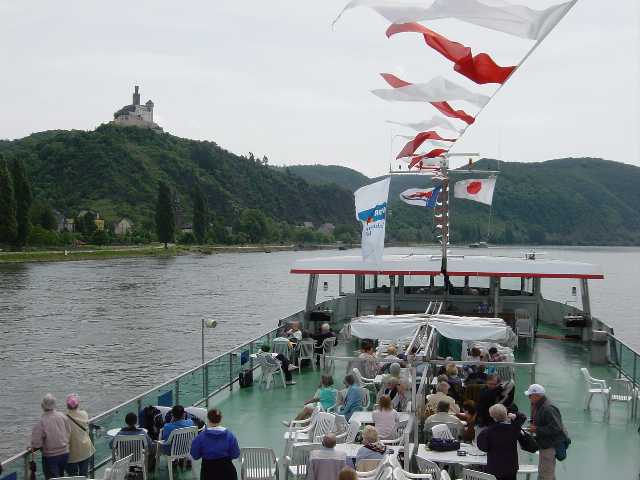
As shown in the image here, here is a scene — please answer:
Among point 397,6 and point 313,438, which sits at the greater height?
point 397,6

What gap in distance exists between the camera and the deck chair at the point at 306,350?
1620 cm

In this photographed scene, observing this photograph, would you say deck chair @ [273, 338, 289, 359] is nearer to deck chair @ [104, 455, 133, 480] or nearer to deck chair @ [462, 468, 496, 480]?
deck chair @ [104, 455, 133, 480]

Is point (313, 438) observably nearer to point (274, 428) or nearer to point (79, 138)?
point (274, 428)

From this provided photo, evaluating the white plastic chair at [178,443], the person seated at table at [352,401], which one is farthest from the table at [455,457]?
the white plastic chair at [178,443]

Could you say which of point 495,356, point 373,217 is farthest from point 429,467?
point 373,217

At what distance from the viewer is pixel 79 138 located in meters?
170

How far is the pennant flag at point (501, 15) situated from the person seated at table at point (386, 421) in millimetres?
4473

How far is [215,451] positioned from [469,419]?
367cm

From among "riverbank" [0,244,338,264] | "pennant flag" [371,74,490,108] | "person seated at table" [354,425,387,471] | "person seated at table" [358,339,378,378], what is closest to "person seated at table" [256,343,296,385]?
"person seated at table" [358,339,378,378]

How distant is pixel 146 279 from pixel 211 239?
72.4 metres

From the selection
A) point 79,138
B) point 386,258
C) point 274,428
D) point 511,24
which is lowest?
point 274,428

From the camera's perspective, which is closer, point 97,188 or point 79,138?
point 97,188

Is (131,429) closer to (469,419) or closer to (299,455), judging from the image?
(299,455)

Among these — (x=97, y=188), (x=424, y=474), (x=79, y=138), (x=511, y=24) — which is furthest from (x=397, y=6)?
(x=79, y=138)
